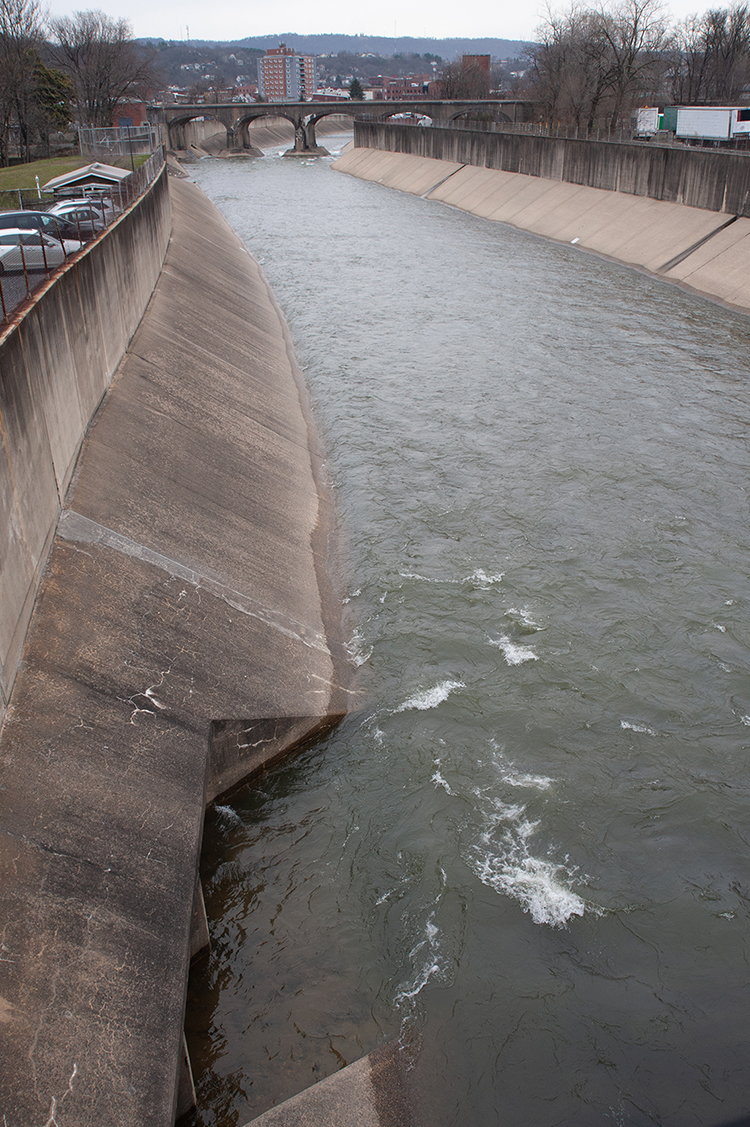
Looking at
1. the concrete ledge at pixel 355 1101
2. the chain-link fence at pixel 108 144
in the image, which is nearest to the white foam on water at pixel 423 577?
the concrete ledge at pixel 355 1101

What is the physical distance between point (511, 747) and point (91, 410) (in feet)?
35.3

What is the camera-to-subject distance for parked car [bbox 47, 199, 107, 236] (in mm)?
26797

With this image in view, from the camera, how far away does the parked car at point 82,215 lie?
2680cm

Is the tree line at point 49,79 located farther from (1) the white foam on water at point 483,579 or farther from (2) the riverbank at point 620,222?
(1) the white foam on water at point 483,579

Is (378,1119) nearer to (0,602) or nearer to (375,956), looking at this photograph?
(375,956)

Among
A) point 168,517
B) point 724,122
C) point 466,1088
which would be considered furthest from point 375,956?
point 724,122

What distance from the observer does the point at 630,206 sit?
5075 centimetres

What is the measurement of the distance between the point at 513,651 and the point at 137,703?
6.14m

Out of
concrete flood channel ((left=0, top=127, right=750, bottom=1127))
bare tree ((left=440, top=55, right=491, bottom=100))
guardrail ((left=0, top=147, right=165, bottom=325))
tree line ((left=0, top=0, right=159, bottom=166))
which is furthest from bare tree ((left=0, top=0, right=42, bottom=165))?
bare tree ((left=440, top=55, right=491, bottom=100))

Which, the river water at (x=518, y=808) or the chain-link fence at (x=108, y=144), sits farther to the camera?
the chain-link fence at (x=108, y=144)

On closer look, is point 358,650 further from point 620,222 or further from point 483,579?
point 620,222

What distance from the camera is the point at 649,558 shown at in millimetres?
17406

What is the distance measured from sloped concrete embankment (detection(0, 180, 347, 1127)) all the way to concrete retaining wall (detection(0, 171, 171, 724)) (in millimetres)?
189

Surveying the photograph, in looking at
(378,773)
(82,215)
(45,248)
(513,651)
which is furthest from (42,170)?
(378,773)
